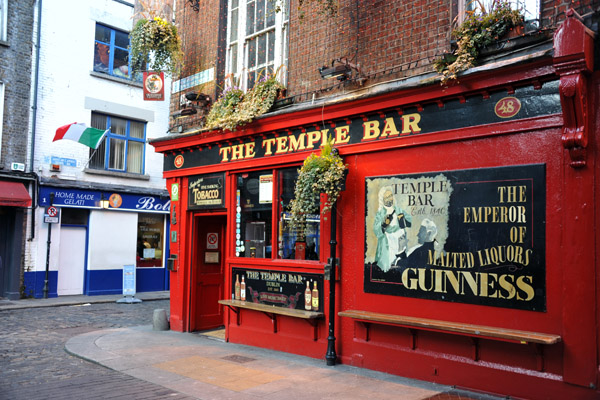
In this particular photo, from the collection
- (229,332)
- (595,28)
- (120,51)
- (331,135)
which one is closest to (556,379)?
(595,28)

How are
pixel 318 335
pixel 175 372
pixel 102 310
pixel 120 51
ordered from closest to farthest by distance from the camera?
pixel 175 372 → pixel 318 335 → pixel 102 310 → pixel 120 51

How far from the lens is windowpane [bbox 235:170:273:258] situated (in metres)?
9.39

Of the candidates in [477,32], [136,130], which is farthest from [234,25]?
[136,130]

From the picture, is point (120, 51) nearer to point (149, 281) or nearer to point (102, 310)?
point (149, 281)

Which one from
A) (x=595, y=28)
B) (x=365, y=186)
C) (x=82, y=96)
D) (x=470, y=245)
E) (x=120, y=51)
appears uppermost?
(x=120, y=51)

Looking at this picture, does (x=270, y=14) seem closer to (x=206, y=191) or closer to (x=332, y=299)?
(x=206, y=191)

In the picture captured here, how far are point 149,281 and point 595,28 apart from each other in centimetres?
1780

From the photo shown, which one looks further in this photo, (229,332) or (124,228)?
(124,228)

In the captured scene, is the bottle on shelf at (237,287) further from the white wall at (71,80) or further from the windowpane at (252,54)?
the white wall at (71,80)

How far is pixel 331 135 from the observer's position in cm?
827

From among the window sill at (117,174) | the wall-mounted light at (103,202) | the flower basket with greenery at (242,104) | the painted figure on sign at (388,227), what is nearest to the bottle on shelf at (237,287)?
the flower basket with greenery at (242,104)

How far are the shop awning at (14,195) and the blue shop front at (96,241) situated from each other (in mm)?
862

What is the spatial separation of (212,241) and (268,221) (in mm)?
2669

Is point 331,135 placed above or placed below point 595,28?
below
